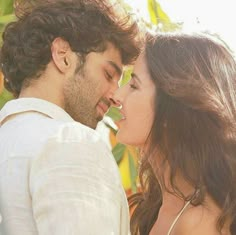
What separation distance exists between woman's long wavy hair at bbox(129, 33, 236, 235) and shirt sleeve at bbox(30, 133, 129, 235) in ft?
1.92

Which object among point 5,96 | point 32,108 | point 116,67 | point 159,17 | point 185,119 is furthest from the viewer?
point 159,17

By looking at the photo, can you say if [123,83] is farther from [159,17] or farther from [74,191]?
[74,191]

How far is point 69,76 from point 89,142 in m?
0.48

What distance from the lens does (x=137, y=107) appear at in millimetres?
1896

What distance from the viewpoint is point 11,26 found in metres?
2.04

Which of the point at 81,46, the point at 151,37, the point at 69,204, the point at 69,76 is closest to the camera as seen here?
the point at 69,204

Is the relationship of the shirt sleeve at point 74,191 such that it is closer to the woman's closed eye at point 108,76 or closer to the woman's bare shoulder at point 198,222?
the woman's bare shoulder at point 198,222

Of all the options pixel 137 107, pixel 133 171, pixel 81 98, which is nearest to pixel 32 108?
pixel 81 98

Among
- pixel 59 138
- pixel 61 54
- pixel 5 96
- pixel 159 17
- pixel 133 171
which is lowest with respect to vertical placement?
pixel 133 171

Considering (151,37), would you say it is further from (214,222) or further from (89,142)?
(89,142)

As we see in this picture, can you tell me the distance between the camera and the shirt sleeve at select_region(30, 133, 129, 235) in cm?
123

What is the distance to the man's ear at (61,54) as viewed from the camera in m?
1.77

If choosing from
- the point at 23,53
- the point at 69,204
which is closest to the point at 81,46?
the point at 23,53

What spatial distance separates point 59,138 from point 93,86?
60 cm
